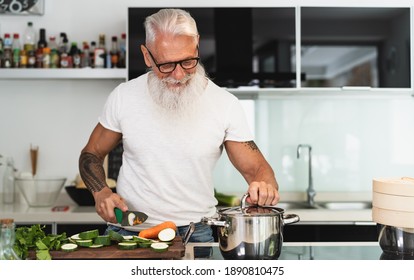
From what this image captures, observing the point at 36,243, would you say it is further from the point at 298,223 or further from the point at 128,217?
the point at 298,223

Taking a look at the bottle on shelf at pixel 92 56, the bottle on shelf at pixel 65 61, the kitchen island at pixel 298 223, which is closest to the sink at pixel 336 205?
the kitchen island at pixel 298 223

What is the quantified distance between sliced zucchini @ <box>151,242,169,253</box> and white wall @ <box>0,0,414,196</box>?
2.40 meters

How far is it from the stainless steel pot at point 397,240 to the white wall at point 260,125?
2.26 m

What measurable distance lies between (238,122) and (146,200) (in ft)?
1.57

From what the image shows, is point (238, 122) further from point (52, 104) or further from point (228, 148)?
point (52, 104)

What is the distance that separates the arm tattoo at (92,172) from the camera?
2.46 m

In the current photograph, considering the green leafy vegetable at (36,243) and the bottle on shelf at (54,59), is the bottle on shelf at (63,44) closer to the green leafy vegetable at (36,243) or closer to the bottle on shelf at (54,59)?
the bottle on shelf at (54,59)

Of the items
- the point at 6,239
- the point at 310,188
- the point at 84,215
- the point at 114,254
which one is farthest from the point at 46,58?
the point at 6,239

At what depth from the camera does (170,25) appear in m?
2.39

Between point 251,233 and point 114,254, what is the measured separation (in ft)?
1.31

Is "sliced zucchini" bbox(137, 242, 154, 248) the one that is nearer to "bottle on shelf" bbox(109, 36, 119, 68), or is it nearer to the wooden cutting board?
the wooden cutting board

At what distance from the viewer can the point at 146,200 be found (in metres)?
2.51
